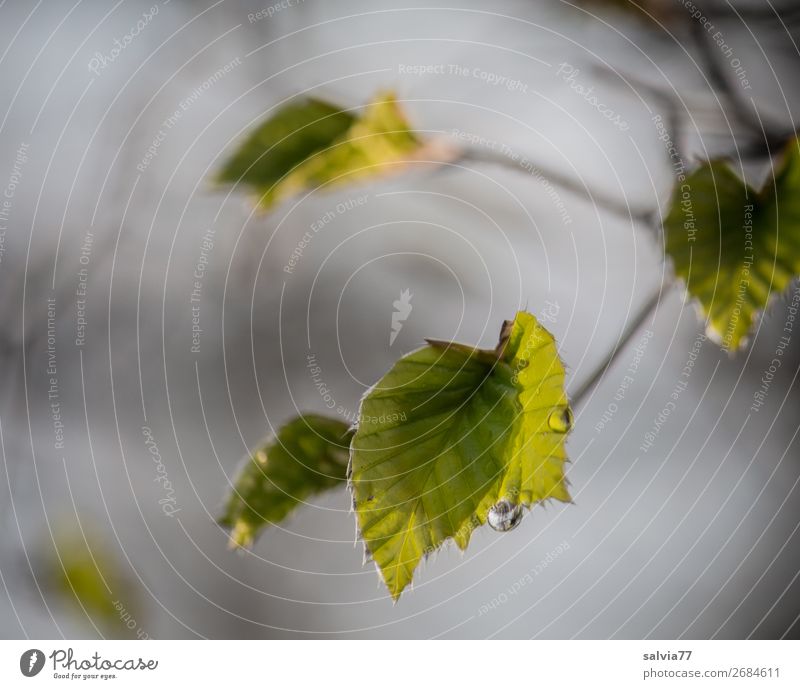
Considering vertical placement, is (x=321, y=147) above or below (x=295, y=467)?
above

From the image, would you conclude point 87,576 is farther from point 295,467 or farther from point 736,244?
point 736,244

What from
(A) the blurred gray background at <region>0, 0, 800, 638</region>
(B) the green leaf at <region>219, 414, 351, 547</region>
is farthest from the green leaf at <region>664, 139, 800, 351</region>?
(B) the green leaf at <region>219, 414, 351, 547</region>

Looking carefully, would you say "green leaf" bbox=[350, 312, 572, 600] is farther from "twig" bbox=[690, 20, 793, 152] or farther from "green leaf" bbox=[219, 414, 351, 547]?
"twig" bbox=[690, 20, 793, 152]

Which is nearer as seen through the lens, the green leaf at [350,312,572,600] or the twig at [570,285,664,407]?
the green leaf at [350,312,572,600]

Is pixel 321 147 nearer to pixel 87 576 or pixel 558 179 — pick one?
pixel 558 179

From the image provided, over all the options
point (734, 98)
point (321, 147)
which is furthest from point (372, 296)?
point (734, 98)

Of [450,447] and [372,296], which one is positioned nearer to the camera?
[450,447]

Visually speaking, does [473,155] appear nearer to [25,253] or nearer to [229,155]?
[229,155]
